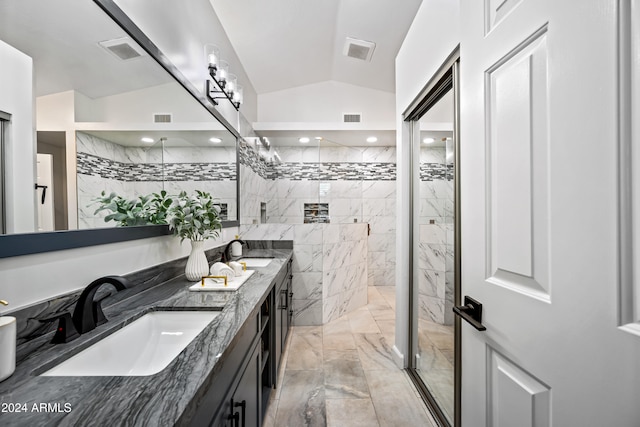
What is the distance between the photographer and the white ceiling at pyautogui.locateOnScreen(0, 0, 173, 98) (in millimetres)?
791

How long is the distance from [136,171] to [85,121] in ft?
1.15

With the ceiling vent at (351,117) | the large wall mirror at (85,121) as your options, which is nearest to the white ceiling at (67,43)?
the large wall mirror at (85,121)

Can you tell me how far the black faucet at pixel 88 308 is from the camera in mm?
895

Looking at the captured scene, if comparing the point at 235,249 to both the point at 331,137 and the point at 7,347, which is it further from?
the point at 331,137

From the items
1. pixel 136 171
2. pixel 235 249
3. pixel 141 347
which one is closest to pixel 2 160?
pixel 136 171

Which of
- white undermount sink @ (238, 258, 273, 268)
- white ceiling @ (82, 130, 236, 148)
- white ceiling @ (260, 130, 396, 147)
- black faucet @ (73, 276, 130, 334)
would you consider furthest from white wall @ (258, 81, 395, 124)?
black faucet @ (73, 276, 130, 334)

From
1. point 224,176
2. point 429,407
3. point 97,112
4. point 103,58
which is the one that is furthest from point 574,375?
point 224,176

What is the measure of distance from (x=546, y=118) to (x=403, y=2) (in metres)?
2.34

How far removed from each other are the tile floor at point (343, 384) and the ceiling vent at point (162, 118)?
1.83 m

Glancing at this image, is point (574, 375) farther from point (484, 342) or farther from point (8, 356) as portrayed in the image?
point (8, 356)

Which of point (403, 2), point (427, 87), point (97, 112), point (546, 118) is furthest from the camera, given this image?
point (403, 2)

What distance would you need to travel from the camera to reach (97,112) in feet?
3.55

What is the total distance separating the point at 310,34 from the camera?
2836 millimetres

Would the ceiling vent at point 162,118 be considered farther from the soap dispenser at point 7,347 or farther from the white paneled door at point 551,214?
the white paneled door at point 551,214
